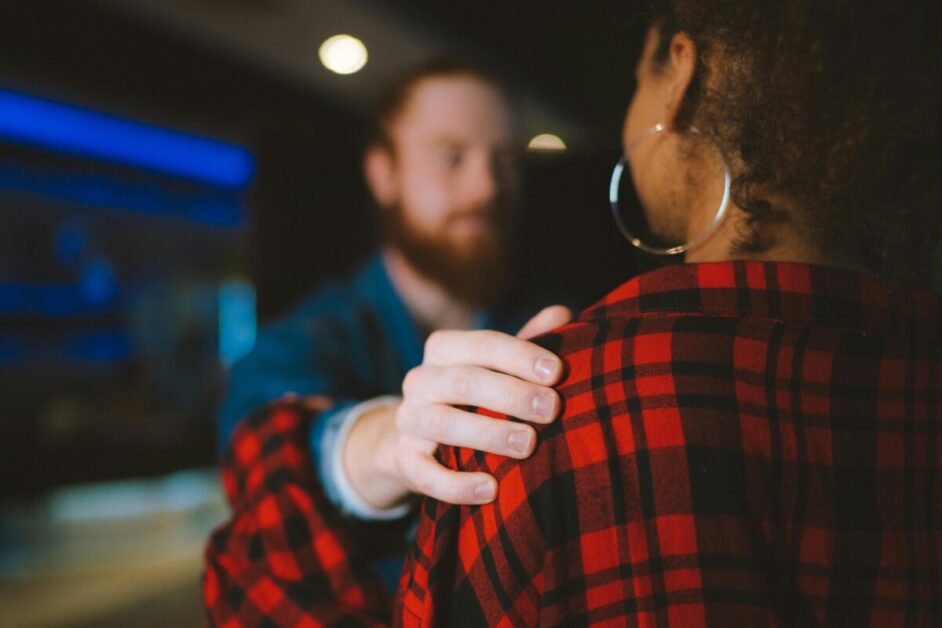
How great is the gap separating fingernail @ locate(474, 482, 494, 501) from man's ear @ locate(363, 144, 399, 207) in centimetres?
94

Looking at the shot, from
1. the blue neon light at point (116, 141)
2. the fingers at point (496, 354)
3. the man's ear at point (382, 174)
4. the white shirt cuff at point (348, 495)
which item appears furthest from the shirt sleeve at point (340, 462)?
the blue neon light at point (116, 141)

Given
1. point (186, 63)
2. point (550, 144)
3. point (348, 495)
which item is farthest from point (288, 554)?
point (186, 63)

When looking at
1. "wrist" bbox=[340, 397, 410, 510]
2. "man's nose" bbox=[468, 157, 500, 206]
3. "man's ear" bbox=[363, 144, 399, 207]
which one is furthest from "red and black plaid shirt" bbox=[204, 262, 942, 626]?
"man's ear" bbox=[363, 144, 399, 207]

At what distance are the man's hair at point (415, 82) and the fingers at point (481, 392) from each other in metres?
0.75

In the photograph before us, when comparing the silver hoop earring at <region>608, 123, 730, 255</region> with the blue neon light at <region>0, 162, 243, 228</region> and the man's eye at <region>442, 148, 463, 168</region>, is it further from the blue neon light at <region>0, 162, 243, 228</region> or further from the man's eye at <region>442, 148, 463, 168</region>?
the blue neon light at <region>0, 162, 243, 228</region>

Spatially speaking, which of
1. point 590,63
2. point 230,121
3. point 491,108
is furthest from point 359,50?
point 590,63

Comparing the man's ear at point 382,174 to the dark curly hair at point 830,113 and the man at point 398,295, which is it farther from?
the dark curly hair at point 830,113

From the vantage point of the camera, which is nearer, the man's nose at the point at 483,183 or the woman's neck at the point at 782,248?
the woman's neck at the point at 782,248

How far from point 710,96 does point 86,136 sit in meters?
4.13

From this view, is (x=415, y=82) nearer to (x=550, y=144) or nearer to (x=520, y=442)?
(x=550, y=144)

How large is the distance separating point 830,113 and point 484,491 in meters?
0.36

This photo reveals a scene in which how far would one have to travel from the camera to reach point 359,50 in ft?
8.21

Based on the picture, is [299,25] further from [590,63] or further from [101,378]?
[101,378]

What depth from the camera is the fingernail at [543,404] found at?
0.43 m
